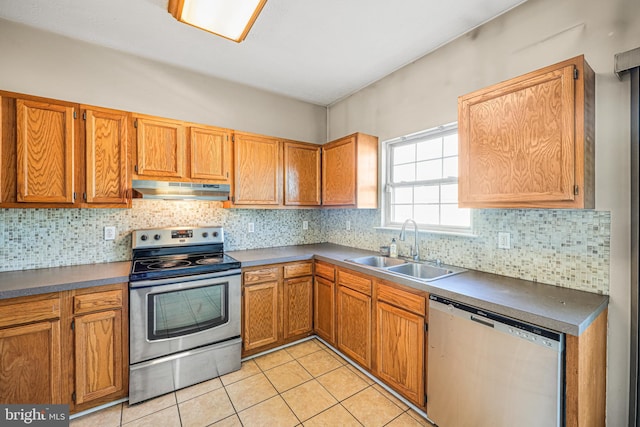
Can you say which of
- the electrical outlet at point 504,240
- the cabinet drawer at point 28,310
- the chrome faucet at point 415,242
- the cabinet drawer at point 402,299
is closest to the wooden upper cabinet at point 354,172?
the chrome faucet at point 415,242

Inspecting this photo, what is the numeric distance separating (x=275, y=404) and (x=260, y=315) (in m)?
0.80

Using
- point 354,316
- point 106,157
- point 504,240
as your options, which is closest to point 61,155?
point 106,157

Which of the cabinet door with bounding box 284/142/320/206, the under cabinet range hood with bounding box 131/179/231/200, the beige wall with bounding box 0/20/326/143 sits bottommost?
the under cabinet range hood with bounding box 131/179/231/200

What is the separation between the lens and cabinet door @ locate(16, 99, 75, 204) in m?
1.94

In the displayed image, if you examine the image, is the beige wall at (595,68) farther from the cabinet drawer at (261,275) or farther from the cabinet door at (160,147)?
the cabinet door at (160,147)

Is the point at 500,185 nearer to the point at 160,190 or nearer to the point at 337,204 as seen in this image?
the point at 337,204

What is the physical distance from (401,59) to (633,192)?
1.97 metres

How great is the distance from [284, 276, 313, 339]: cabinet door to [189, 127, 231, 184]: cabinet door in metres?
1.27

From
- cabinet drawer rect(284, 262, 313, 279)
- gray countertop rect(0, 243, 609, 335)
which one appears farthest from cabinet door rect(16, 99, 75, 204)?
cabinet drawer rect(284, 262, 313, 279)

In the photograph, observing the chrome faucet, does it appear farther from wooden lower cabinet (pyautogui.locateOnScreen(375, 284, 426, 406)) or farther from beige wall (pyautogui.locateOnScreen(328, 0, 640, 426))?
beige wall (pyautogui.locateOnScreen(328, 0, 640, 426))

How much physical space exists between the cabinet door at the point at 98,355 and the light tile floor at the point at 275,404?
17 cm

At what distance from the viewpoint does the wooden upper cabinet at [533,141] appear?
4.69 ft

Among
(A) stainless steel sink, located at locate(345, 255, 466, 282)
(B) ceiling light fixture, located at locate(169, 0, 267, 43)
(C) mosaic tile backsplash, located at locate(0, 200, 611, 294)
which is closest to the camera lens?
(C) mosaic tile backsplash, located at locate(0, 200, 611, 294)

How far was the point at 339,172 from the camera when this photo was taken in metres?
3.14
